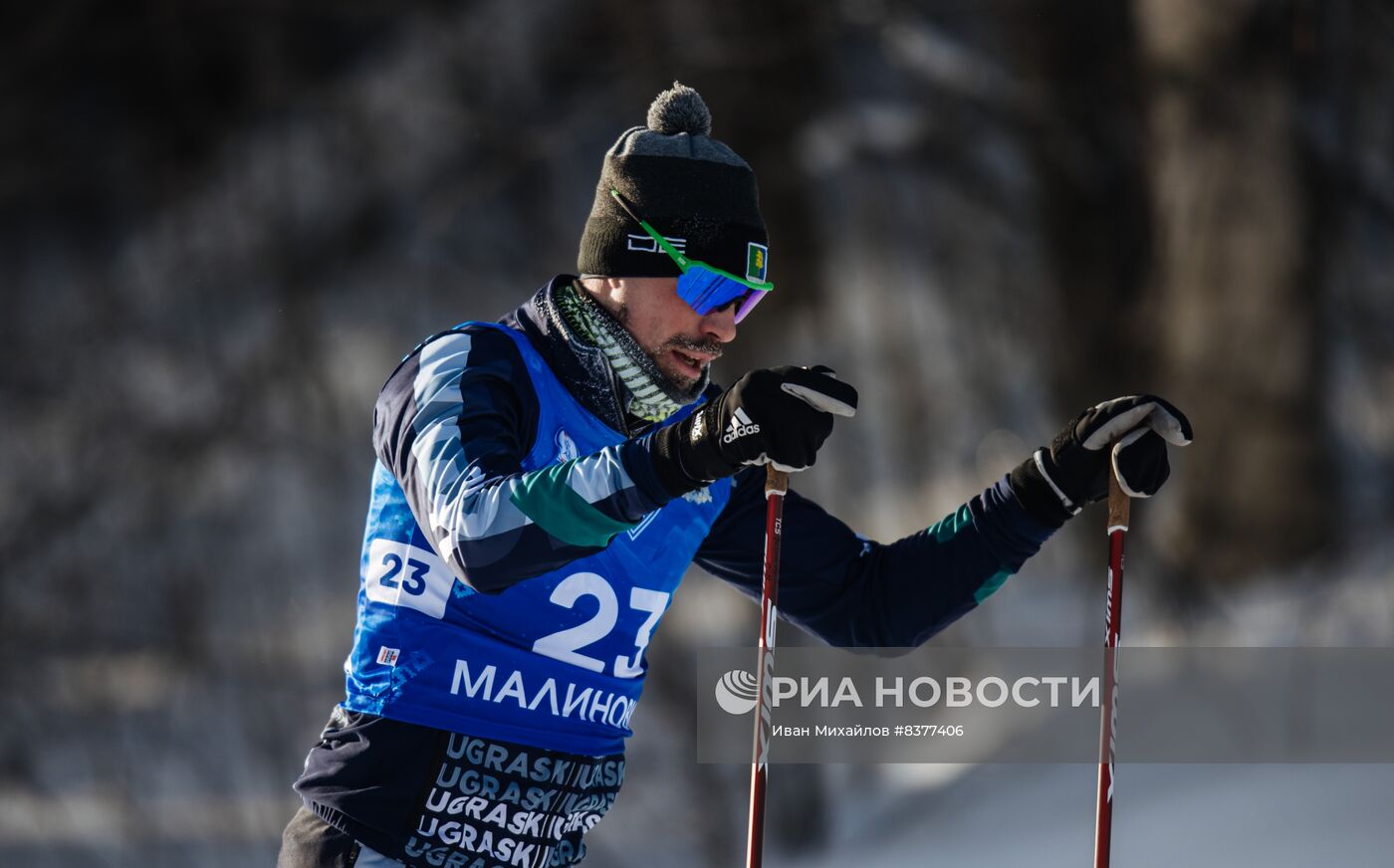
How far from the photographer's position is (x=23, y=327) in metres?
6.20

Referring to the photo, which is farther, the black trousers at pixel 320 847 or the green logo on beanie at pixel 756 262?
the green logo on beanie at pixel 756 262

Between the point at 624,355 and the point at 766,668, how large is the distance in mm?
484

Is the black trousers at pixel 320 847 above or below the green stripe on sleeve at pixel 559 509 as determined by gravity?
below

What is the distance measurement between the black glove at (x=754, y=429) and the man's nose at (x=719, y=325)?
1.22ft

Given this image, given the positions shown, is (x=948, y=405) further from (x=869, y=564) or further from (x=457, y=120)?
(x=869, y=564)

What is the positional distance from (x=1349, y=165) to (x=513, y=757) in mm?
3926

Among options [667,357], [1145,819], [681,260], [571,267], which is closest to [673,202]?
[681,260]

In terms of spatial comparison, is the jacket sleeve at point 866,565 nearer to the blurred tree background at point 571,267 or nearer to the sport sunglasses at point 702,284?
the sport sunglasses at point 702,284

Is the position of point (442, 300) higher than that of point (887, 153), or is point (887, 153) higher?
point (887, 153)

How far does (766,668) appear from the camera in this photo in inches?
87.9

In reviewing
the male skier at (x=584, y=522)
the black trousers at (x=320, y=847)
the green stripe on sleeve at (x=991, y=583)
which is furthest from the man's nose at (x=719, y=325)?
the black trousers at (x=320, y=847)

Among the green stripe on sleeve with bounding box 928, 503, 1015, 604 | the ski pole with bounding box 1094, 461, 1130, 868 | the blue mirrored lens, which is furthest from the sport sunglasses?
the ski pole with bounding box 1094, 461, 1130, 868

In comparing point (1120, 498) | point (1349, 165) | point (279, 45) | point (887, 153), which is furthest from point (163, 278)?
point (1120, 498)

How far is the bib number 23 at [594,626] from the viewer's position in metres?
2.12
